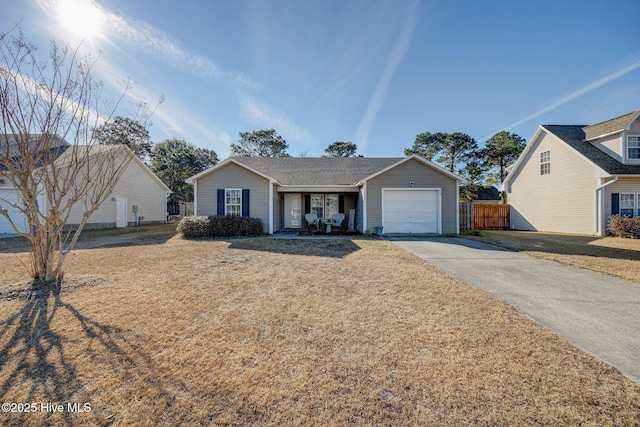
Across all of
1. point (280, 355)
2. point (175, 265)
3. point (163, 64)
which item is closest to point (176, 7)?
point (163, 64)

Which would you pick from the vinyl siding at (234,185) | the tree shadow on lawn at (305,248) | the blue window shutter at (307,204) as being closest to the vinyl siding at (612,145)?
the tree shadow on lawn at (305,248)

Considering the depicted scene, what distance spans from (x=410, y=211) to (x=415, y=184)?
133cm

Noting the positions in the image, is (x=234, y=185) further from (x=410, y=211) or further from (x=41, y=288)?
(x=410, y=211)

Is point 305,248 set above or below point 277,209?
below

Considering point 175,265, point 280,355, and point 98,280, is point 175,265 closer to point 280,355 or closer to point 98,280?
point 98,280

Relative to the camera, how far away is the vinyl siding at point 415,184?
12055 millimetres

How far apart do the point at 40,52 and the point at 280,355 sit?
7.34m

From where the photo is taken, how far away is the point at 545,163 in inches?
594

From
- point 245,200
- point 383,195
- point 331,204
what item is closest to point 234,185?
point 245,200

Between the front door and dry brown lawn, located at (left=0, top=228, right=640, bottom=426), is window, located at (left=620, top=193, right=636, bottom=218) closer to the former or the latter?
dry brown lawn, located at (left=0, top=228, right=640, bottom=426)

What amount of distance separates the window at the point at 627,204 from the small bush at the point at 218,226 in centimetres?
1796

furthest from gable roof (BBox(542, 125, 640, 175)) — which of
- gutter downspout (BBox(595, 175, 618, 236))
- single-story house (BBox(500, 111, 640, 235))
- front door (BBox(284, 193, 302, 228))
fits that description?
front door (BBox(284, 193, 302, 228))

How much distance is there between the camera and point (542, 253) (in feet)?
24.8

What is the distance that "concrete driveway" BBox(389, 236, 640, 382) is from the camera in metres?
2.75
